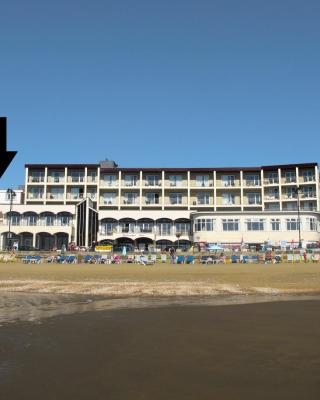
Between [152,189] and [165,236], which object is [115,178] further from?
[165,236]

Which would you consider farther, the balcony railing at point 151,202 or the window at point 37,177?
the window at point 37,177

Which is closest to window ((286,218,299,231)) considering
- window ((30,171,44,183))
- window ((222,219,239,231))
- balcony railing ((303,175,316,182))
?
window ((222,219,239,231))

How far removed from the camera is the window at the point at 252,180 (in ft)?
286

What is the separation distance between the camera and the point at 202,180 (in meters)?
88.1

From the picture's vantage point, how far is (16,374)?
7.41 m

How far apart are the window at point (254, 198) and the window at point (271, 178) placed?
3141mm

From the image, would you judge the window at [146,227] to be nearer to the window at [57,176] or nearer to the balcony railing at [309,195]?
the window at [57,176]

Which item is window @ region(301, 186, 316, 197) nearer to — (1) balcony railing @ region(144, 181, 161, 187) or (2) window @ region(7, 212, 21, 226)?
(1) balcony railing @ region(144, 181, 161, 187)

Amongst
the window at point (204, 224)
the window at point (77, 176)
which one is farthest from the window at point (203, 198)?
the window at point (77, 176)

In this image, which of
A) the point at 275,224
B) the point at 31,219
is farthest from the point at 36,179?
the point at 275,224

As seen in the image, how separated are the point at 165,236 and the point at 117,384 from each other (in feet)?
239

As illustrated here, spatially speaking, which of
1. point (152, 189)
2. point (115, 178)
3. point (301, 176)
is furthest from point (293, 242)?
point (115, 178)

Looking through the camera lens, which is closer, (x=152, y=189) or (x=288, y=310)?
(x=288, y=310)

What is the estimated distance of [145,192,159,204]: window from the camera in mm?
87688
